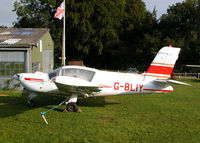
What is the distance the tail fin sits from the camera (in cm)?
1005

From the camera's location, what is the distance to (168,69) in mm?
10109

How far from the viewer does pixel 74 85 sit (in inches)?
329

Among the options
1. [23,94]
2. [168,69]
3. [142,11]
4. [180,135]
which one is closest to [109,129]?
Answer: [180,135]

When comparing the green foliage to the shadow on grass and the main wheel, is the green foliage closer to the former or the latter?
the shadow on grass

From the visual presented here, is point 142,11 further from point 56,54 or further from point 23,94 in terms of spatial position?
point 23,94

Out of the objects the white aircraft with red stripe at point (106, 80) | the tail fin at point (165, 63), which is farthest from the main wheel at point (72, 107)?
the tail fin at point (165, 63)

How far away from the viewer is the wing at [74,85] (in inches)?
321

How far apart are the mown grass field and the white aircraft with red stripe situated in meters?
0.82

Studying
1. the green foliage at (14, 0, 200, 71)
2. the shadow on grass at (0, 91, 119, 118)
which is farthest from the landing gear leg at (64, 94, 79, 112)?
the green foliage at (14, 0, 200, 71)

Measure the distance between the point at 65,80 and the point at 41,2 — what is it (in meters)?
30.9

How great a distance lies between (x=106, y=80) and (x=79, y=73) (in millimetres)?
1294

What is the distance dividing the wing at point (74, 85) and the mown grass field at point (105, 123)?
3.30 feet

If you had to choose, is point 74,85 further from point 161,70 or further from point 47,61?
point 47,61

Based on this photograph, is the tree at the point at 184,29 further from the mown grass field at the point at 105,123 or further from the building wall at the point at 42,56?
the mown grass field at the point at 105,123
